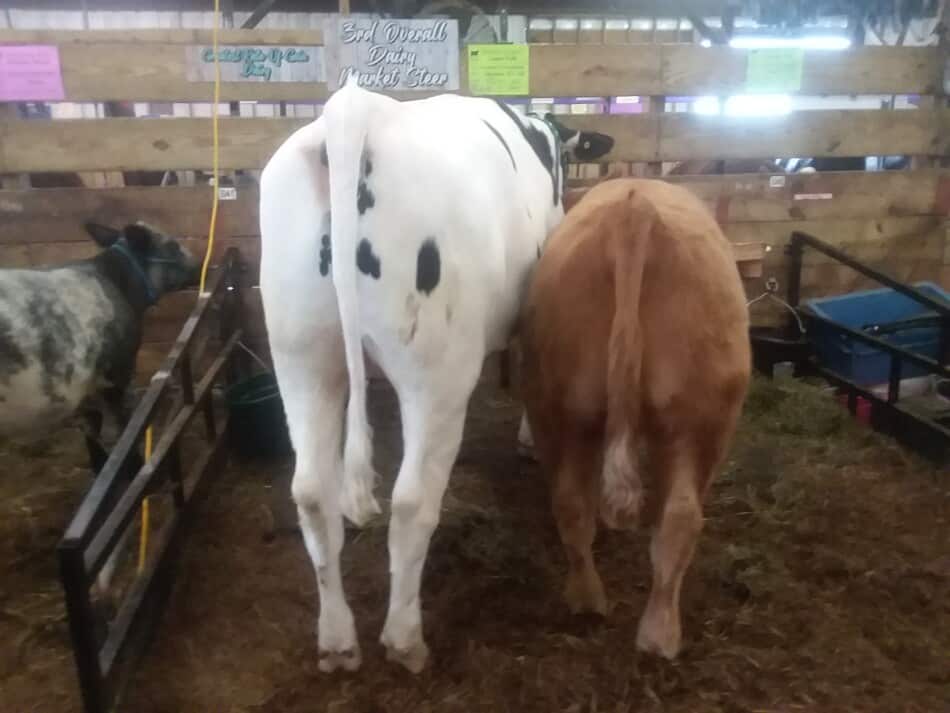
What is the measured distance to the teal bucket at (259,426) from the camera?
3.47 metres

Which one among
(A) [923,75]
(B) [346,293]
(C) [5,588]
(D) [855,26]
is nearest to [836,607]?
(B) [346,293]

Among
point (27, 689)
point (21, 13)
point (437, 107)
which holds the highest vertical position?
point (21, 13)

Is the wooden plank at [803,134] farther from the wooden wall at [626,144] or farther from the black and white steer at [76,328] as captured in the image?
the black and white steer at [76,328]

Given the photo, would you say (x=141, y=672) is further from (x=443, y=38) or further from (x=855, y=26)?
(x=855, y=26)

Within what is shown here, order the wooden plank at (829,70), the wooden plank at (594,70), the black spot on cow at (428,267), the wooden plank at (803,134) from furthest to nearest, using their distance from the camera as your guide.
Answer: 1. the wooden plank at (803,134)
2. the wooden plank at (829,70)
3. the wooden plank at (594,70)
4. the black spot on cow at (428,267)

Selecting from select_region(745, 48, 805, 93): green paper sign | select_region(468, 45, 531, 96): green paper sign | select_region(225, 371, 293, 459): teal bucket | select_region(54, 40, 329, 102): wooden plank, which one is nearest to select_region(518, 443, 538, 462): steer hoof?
select_region(225, 371, 293, 459): teal bucket

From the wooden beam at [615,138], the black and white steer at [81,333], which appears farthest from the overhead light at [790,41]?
the black and white steer at [81,333]

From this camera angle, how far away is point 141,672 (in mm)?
2301

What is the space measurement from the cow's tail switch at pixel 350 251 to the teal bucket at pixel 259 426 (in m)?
1.61

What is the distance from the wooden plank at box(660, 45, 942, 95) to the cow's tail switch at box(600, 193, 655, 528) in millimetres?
2484

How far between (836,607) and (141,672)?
6.75 ft

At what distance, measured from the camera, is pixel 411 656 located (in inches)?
88.3

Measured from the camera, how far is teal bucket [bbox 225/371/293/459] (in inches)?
136

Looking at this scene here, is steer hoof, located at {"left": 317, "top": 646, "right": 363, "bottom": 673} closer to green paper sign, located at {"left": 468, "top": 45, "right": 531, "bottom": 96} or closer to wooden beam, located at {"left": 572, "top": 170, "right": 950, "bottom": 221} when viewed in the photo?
green paper sign, located at {"left": 468, "top": 45, "right": 531, "bottom": 96}
